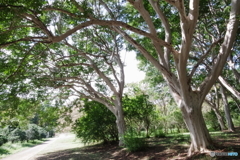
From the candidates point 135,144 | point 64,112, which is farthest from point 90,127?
point 135,144

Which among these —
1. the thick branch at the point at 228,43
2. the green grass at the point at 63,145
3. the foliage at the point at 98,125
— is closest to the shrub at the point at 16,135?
the green grass at the point at 63,145

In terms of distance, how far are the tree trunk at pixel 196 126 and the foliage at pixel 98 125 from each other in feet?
27.1

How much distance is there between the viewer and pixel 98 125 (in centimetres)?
1308

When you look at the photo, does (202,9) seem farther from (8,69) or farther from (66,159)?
(66,159)

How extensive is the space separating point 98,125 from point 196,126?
28.3 ft

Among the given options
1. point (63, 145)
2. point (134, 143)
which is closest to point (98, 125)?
point (134, 143)

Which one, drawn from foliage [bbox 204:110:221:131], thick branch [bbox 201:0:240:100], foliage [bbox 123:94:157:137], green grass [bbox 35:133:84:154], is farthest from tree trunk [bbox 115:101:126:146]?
foliage [bbox 204:110:221:131]

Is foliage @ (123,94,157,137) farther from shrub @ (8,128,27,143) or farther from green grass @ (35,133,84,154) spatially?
shrub @ (8,128,27,143)

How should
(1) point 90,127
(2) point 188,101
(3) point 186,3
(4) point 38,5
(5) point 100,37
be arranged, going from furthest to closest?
1. (1) point 90,127
2. (5) point 100,37
3. (3) point 186,3
4. (2) point 188,101
5. (4) point 38,5

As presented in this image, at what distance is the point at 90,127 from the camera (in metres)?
13.0

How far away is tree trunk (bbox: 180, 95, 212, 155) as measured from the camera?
564 cm

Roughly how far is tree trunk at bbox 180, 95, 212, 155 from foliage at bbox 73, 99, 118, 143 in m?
8.25

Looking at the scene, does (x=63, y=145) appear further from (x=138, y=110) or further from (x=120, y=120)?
(x=120, y=120)

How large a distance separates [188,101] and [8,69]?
6396 millimetres
